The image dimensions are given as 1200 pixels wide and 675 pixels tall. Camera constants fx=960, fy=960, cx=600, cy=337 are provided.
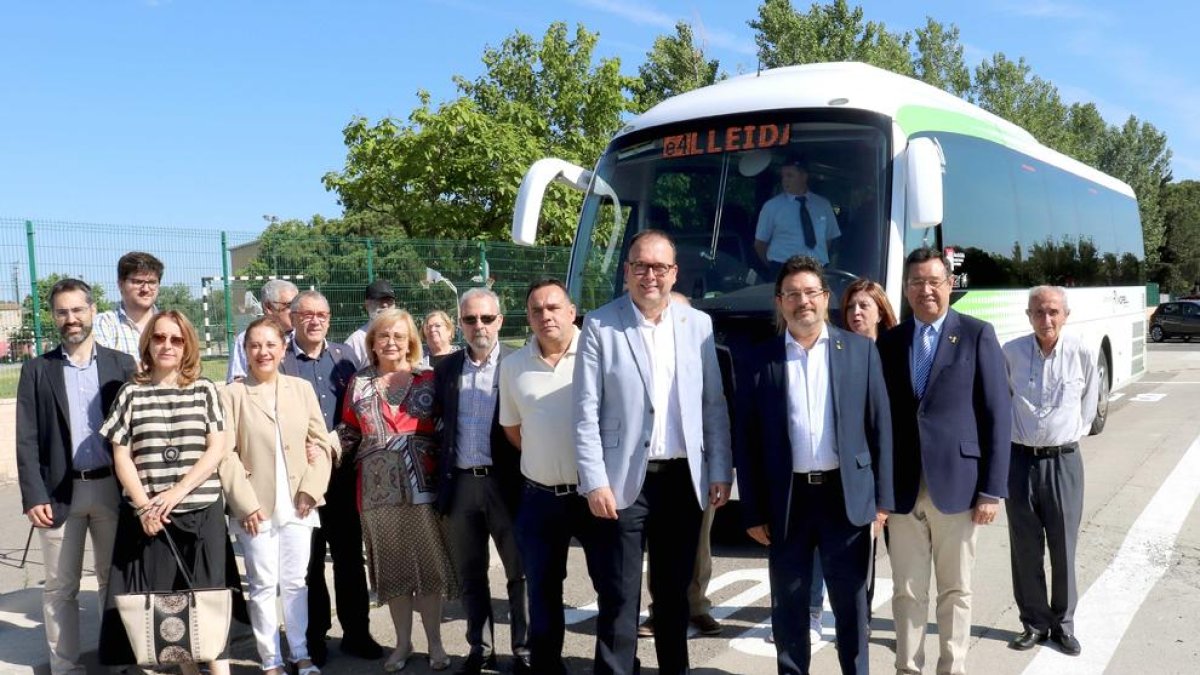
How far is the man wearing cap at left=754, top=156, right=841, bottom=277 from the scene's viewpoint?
697 cm

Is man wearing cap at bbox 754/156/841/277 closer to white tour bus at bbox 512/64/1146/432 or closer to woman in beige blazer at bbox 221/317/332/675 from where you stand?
white tour bus at bbox 512/64/1146/432

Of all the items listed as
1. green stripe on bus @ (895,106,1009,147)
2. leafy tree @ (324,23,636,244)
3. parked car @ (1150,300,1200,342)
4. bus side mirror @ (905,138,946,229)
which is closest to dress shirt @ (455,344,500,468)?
bus side mirror @ (905,138,946,229)

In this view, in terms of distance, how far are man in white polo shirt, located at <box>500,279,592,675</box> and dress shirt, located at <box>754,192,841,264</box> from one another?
2.85m

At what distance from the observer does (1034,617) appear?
16.9ft

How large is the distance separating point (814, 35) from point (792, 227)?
84.0 ft

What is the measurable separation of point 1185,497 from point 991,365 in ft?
18.9

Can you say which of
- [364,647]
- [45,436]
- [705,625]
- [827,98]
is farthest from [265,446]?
[827,98]

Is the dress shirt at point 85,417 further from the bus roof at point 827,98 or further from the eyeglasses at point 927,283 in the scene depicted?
the bus roof at point 827,98

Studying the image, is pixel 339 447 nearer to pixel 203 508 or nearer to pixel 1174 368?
pixel 203 508

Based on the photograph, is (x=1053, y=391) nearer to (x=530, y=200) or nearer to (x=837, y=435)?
(x=837, y=435)

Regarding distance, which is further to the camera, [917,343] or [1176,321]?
[1176,321]

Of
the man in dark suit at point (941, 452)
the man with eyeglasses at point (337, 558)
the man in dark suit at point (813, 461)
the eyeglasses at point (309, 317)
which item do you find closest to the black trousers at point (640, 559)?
the man in dark suit at point (813, 461)

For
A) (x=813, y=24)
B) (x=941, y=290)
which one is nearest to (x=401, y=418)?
(x=941, y=290)

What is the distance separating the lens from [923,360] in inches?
174
